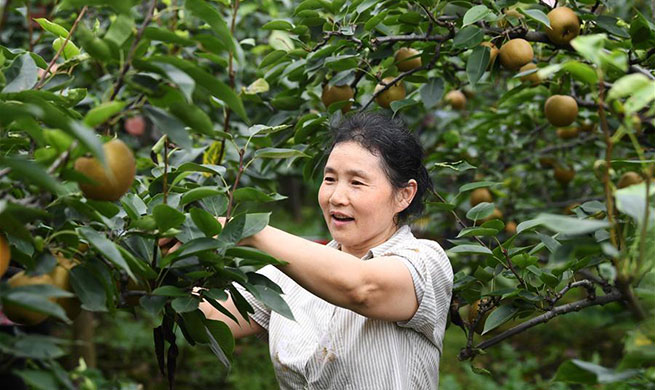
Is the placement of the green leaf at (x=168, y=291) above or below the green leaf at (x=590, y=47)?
below

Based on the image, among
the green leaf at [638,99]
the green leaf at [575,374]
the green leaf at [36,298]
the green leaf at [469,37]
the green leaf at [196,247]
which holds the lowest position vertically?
the green leaf at [575,374]

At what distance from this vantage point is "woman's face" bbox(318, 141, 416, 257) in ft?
4.93

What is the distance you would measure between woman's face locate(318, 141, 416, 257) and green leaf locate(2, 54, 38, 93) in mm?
603

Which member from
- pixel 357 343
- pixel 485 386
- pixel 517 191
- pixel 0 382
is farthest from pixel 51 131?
pixel 485 386

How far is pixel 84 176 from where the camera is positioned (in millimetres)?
866

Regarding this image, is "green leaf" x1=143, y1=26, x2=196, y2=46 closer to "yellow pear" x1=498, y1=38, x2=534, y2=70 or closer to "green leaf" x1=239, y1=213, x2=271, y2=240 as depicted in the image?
"green leaf" x1=239, y1=213, x2=271, y2=240

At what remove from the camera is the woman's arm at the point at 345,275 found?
1178mm

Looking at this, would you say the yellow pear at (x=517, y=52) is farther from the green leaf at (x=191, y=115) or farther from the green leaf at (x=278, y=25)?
the green leaf at (x=191, y=115)

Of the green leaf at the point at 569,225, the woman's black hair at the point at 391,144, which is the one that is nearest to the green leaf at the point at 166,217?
the green leaf at the point at 569,225

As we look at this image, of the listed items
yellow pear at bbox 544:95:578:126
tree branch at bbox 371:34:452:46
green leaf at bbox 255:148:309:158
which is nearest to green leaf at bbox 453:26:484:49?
tree branch at bbox 371:34:452:46

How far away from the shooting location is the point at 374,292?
1.29 meters

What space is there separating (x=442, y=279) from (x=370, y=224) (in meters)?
0.18

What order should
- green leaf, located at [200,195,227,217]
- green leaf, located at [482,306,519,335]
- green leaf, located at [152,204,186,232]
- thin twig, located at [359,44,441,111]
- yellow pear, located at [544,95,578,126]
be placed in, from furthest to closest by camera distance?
yellow pear, located at [544,95,578,126]
thin twig, located at [359,44,441,111]
green leaf, located at [482,306,519,335]
green leaf, located at [200,195,227,217]
green leaf, located at [152,204,186,232]

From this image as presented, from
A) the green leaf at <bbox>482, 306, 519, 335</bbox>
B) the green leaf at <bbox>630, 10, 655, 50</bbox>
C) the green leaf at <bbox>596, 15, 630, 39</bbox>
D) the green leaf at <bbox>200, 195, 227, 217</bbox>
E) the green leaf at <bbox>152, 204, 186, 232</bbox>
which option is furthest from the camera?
the green leaf at <bbox>596, 15, 630, 39</bbox>
